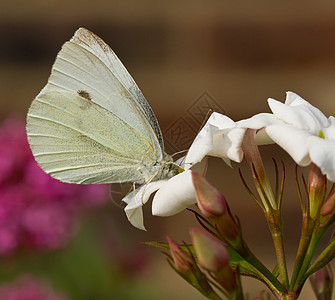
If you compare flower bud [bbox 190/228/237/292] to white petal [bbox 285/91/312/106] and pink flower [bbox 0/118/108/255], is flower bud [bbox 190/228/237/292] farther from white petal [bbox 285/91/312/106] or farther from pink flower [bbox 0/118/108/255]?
pink flower [bbox 0/118/108/255]

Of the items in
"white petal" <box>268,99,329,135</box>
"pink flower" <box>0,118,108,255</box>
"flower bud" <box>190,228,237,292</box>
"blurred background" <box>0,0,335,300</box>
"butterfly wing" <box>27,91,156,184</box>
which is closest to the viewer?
"flower bud" <box>190,228,237,292</box>

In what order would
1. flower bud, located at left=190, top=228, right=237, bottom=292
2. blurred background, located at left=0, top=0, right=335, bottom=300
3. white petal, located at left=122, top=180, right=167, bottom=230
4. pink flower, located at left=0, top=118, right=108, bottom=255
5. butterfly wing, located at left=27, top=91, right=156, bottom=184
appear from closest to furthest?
1. flower bud, located at left=190, top=228, right=237, bottom=292
2. white petal, located at left=122, top=180, right=167, bottom=230
3. butterfly wing, located at left=27, top=91, right=156, bottom=184
4. pink flower, located at left=0, top=118, right=108, bottom=255
5. blurred background, located at left=0, top=0, right=335, bottom=300

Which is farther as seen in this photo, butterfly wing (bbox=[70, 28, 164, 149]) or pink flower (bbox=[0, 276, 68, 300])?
pink flower (bbox=[0, 276, 68, 300])

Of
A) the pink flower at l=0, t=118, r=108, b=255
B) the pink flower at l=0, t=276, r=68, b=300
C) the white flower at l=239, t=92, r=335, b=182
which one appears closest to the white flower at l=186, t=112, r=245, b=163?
the white flower at l=239, t=92, r=335, b=182

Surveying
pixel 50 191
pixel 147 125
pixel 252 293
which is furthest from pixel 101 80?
pixel 252 293

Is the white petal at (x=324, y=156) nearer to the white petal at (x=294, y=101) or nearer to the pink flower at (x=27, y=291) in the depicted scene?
the white petal at (x=294, y=101)

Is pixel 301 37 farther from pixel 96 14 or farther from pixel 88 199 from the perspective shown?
pixel 88 199
